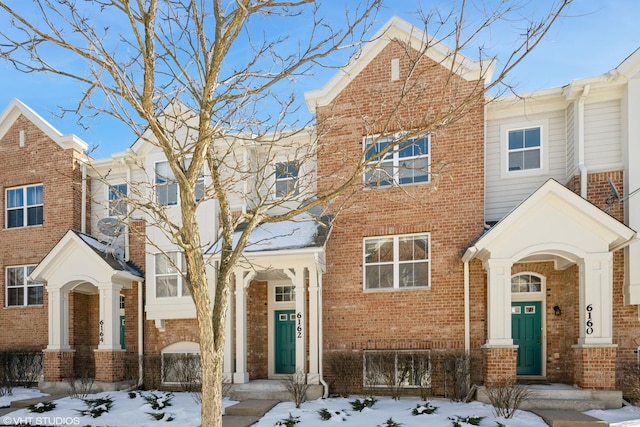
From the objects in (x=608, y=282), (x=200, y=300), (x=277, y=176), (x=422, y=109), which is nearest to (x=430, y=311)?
(x=608, y=282)

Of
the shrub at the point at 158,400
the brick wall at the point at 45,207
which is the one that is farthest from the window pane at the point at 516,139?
the brick wall at the point at 45,207

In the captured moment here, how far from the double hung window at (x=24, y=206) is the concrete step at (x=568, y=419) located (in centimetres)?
1485

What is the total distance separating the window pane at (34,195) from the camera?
49.5 ft

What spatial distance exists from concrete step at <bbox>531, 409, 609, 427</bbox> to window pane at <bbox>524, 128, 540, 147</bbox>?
5.93m

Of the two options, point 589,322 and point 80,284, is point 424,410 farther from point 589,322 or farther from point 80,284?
point 80,284

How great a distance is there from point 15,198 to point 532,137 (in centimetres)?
1562

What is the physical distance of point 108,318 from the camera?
12.9m

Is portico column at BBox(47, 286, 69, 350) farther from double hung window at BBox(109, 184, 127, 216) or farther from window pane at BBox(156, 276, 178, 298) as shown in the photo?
window pane at BBox(156, 276, 178, 298)

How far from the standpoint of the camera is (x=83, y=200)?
14656 mm

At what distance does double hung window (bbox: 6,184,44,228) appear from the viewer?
15.0 meters

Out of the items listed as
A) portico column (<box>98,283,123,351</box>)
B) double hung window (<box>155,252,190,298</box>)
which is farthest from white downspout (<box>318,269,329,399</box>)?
portico column (<box>98,283,123,351</box>)

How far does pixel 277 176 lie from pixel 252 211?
7261 millimetres

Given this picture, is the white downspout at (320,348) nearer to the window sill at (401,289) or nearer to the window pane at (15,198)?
the window sill at (401,289)

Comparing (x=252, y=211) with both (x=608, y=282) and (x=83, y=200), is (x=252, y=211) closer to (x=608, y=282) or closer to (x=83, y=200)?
(x=608, y=282)
